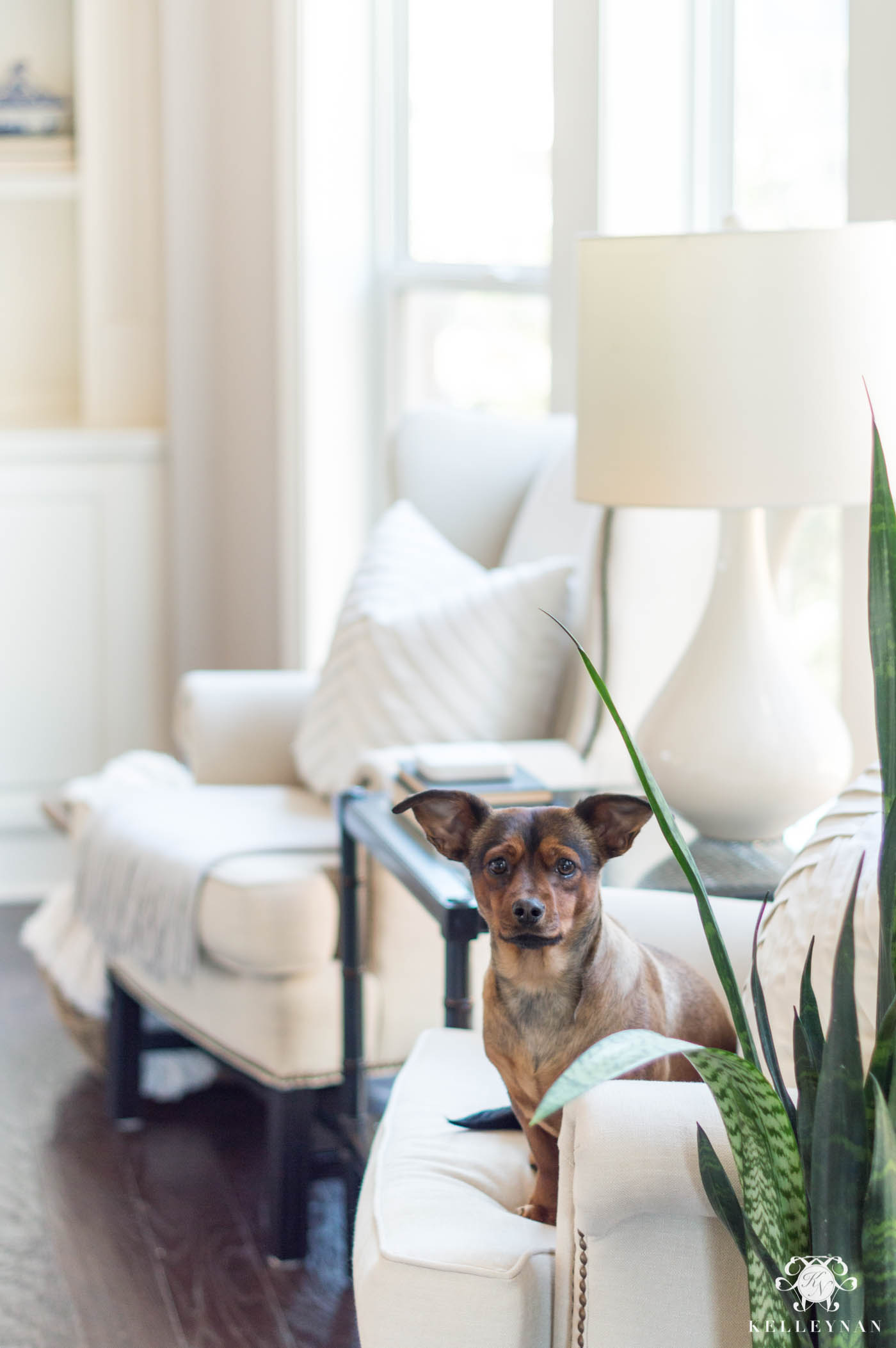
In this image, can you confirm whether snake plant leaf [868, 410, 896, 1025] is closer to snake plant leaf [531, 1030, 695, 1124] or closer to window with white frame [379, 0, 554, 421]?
snake plant leaf [531, 1030, 695, 1124]

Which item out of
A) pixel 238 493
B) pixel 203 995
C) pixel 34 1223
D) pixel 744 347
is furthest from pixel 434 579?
pixel 238 493

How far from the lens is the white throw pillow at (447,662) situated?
2166mm

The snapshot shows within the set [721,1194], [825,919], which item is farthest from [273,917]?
[721,1194]

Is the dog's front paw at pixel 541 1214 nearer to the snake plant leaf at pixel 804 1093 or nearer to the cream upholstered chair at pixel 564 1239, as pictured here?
the cream upholstered chair at pixel 564 1239

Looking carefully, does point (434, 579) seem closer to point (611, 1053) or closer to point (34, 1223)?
point (34, 1223)

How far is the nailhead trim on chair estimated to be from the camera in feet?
3.27

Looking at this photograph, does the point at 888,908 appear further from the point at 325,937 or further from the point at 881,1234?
the point at 325,937

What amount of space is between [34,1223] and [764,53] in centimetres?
202

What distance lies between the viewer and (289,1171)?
1969mm

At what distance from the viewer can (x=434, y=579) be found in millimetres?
2312

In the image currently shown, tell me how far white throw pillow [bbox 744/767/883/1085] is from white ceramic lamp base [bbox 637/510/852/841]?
33cm

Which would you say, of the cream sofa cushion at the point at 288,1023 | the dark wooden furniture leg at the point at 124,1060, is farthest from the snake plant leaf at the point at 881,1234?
the dark wooden furniture leg at the point at 124,1060

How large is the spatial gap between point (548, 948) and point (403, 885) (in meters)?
0.60

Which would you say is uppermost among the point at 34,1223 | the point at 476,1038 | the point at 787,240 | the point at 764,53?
the point at 764,53
